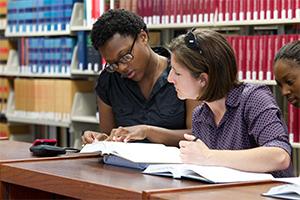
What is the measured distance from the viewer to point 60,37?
5219mm

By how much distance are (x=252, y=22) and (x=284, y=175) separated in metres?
1.73

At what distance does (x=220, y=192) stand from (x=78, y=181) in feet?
1.47

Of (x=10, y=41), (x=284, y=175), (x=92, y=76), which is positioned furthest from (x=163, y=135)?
(x=10, y=41)

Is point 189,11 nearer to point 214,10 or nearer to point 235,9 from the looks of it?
point 214,10

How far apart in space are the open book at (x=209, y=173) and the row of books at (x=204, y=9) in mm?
1842

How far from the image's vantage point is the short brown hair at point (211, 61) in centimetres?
223

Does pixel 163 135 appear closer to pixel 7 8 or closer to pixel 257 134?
pixel 257 134

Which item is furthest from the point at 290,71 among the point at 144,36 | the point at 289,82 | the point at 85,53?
the point at 85,53

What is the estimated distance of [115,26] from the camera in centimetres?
278

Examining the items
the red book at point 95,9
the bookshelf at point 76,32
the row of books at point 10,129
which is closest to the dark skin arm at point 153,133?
the bookshelf at point 76,32

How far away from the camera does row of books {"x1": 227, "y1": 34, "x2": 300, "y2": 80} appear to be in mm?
3734

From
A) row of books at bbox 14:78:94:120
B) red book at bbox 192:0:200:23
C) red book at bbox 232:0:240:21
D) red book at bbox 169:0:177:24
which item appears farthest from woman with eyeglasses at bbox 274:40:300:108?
row of books at bbox 14:78:94:120

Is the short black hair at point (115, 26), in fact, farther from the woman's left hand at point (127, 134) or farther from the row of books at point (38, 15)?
the row of books at point (38, 15)

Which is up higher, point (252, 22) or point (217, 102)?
point (252, 22)
